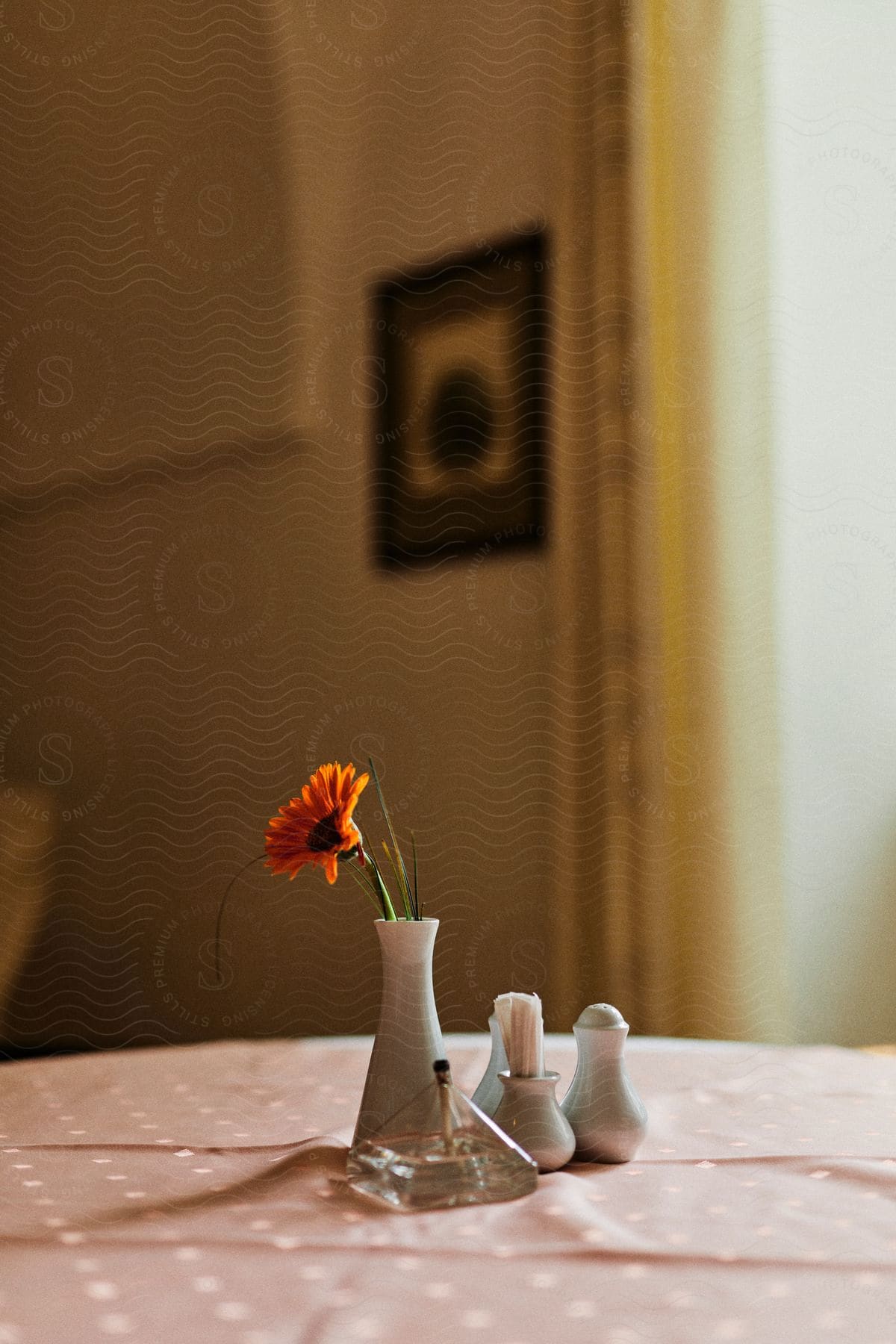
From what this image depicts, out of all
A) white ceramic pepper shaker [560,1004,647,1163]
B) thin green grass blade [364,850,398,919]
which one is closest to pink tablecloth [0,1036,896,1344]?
white ceramic pepper shaker [560,1004,647,1163]

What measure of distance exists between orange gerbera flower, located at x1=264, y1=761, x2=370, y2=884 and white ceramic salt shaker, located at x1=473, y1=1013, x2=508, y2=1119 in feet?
0.53

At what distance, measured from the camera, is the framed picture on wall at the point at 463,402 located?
204 cm

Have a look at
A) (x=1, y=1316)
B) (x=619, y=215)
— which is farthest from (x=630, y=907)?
(x=1, y=1316)

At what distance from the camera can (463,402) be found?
6.73 feet

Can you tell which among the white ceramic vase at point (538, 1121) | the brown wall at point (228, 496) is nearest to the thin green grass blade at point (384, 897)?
the white ceramic vase at point (538, 1121)

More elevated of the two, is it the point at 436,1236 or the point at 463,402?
the point at 463,402

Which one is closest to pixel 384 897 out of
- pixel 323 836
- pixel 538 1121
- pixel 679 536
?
pixel 323 836

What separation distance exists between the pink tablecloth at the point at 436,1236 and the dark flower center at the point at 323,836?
0.20 m

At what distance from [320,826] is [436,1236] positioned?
0.93 ft

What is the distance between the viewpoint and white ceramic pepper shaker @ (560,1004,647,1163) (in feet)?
2.77

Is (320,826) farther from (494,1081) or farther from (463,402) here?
(463,402)

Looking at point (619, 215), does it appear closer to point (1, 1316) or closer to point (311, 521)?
point (311, 521)

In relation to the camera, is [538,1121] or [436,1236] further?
[538,1121]

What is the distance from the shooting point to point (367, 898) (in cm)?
205
